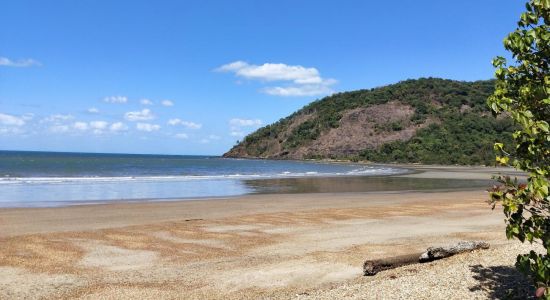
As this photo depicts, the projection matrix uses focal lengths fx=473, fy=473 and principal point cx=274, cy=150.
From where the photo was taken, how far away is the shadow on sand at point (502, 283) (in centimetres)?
675

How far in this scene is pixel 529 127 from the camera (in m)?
4.72

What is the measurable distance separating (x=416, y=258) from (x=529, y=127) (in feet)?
17.7

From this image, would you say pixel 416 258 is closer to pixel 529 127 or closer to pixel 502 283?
pixel 502 283

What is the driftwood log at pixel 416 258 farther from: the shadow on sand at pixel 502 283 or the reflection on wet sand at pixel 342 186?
the reflection on wet sand at pixel 342 186

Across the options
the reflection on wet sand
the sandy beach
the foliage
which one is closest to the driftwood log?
the sandy beach

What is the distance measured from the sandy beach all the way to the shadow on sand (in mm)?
30

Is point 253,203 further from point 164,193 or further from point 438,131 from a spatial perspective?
point 438,131

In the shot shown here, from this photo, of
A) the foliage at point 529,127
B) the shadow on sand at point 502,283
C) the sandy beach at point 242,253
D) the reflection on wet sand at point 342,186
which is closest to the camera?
the foliage at point 529,127

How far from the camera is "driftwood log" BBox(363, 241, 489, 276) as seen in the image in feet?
29.7

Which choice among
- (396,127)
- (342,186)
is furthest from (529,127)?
(396,127)

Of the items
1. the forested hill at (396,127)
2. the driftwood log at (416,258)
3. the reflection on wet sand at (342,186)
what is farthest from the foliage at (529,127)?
the forested hill at (396,127)

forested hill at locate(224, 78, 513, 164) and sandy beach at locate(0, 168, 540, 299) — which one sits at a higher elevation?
forested hill at locate(224, 78, 513, 164)

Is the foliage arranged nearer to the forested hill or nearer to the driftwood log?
the driftwood log

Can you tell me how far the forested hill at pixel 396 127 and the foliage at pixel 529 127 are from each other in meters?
96.8
